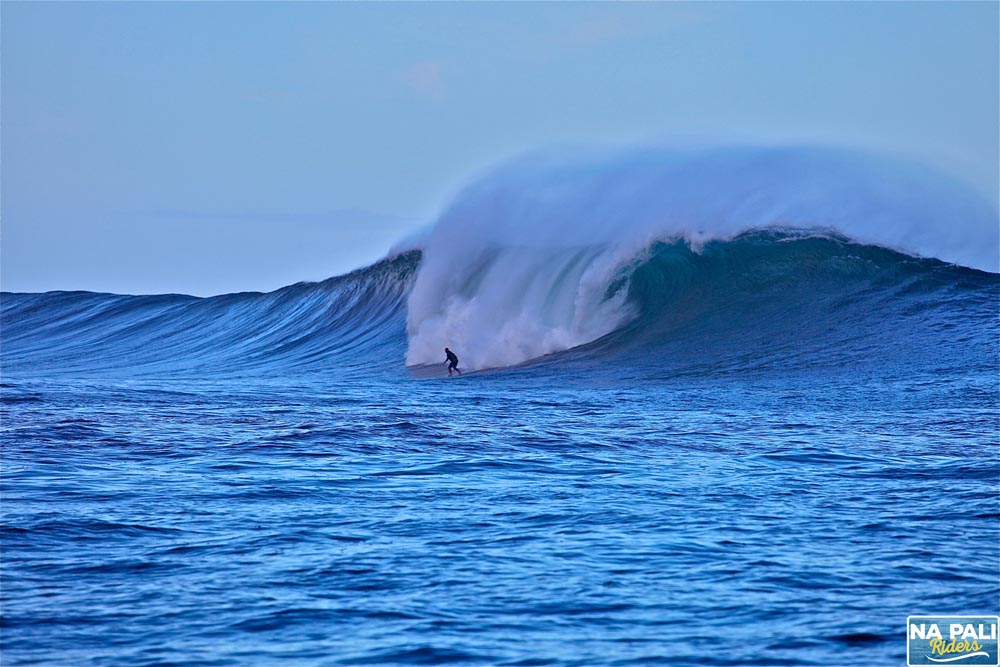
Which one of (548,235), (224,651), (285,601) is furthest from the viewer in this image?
(548,235)

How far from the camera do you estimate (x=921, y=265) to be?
660 inches

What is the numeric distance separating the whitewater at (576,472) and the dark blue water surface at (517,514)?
0.07 ft

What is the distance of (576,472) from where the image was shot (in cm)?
691

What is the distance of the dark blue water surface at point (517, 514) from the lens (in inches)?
155

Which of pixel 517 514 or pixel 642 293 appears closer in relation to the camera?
pixel 517 514

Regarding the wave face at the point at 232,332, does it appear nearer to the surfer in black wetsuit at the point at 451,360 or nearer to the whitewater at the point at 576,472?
the whitewater at the point at 576,472

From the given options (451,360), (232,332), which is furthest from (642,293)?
(232,332)

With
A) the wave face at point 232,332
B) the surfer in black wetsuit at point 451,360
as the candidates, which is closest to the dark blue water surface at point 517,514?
the surfer in black wetsuit at point 451,360

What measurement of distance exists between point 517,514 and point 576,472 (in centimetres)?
126

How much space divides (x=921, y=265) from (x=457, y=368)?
6965 mm

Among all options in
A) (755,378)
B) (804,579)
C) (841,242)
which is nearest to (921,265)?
(841,242)

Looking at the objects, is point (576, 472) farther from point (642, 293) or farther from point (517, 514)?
point (642, 293)

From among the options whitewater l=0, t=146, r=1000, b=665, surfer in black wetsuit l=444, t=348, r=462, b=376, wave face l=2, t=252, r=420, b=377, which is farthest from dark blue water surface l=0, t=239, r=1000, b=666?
wave face l=2, t=252, r=420, b=377

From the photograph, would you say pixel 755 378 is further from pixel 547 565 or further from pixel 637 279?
pixel 547 565
